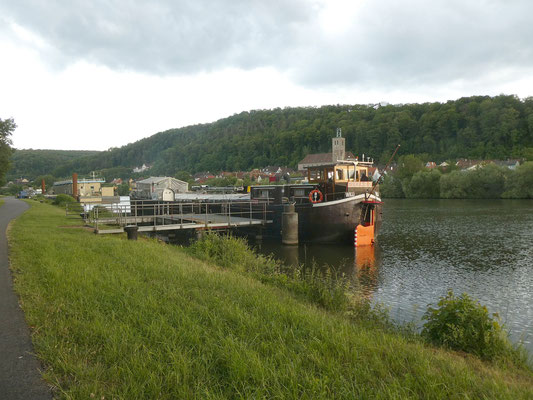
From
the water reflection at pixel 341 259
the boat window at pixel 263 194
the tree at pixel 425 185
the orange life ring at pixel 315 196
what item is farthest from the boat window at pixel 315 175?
the tree at pixel 425 185

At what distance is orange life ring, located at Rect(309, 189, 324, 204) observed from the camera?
931 inches

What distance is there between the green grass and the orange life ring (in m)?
16.6

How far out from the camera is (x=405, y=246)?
22.5m

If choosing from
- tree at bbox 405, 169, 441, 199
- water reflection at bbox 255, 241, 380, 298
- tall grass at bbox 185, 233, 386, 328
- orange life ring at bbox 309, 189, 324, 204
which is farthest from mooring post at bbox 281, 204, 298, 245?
tree at bbox 405, 169, 441, 199

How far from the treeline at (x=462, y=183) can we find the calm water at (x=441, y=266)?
3837cm

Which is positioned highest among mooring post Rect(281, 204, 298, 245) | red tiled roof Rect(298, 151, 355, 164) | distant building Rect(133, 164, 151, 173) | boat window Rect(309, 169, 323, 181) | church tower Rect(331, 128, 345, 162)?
church tower Rect(331, 128, 345, 162)

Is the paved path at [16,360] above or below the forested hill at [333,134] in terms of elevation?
below

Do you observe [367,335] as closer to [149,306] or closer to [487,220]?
[149,306]

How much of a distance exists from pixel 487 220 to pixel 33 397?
3810 cm

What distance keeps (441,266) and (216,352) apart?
1528cm

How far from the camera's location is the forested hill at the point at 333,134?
12044 centimetres

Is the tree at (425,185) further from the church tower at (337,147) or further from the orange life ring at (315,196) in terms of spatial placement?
the orange life ring at (315,196)

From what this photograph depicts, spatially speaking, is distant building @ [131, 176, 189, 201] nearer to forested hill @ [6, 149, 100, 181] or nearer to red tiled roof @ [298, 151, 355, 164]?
red tiled roof @ [298, 151, 355, 164]

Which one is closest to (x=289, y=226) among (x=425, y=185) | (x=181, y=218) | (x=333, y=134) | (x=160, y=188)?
(x=181, y=218)
